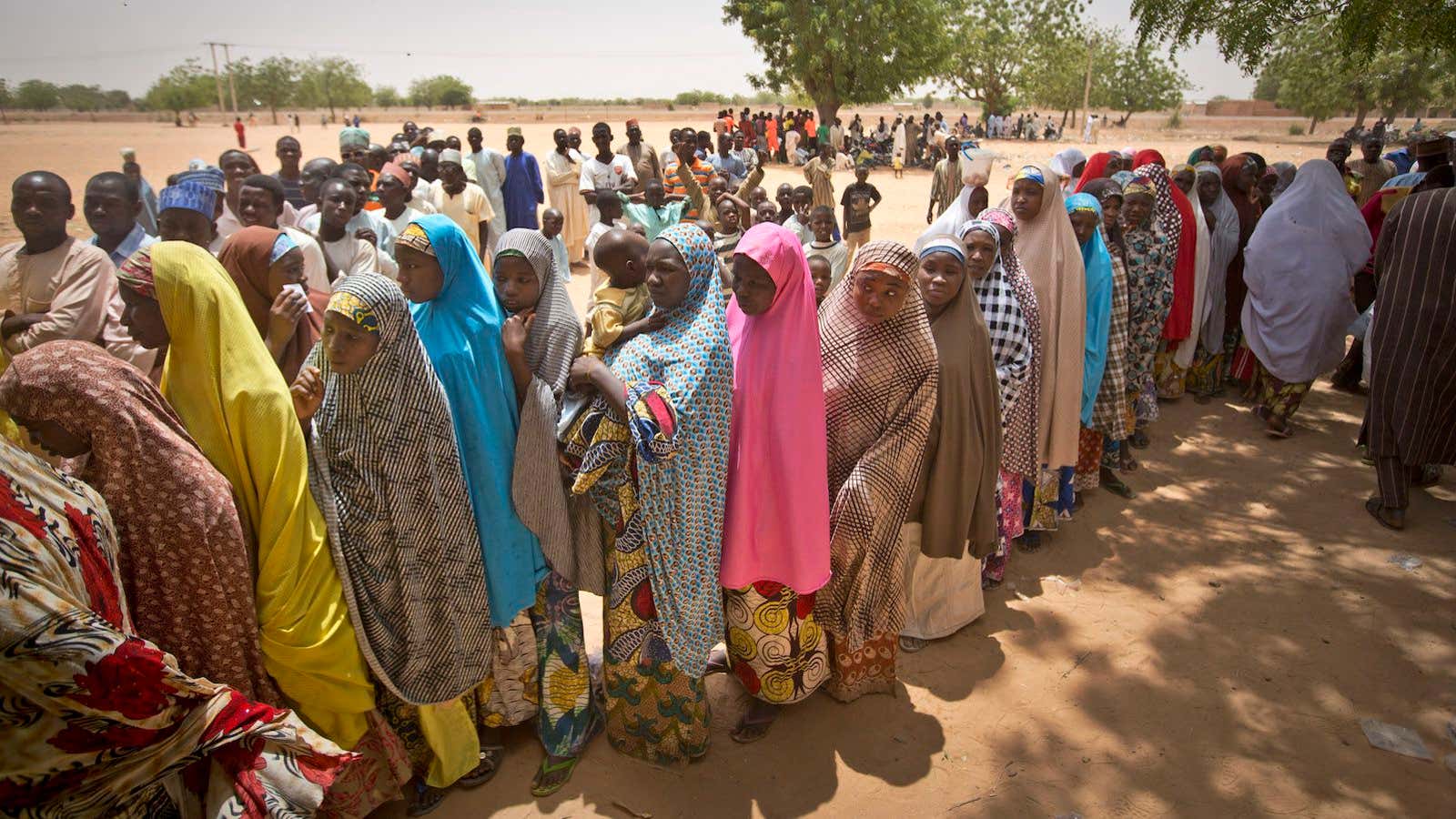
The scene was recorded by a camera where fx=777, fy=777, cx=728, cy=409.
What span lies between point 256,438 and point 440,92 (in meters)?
89.1

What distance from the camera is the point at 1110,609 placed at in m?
4.25

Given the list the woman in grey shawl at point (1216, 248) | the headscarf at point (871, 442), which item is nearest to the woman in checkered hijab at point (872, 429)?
the headscarf at point (871, 442)

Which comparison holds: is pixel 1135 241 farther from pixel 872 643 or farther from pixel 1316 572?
pixel 872 643

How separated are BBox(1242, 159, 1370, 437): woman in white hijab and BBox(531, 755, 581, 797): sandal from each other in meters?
6.21

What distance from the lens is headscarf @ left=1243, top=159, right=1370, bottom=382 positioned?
6023 millimetres

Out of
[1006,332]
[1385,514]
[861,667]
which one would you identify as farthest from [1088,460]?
[861,667]

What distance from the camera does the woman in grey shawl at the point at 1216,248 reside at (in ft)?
22.2

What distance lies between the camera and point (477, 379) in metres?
2.64

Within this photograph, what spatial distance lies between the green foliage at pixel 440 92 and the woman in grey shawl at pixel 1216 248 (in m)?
81.6

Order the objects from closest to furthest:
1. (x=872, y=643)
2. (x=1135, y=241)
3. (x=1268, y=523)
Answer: (x=872, y=643)
(x=1268, y=523)
(x=1135, y=241)

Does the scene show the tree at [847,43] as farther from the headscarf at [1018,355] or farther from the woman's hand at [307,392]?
the woman's hand at [307,392]

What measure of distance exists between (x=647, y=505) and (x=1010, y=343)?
217cm

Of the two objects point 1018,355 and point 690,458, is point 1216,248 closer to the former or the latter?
point 1018,355

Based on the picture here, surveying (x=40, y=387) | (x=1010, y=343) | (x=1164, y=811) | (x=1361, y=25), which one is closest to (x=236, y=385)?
(x=40, y=387)
